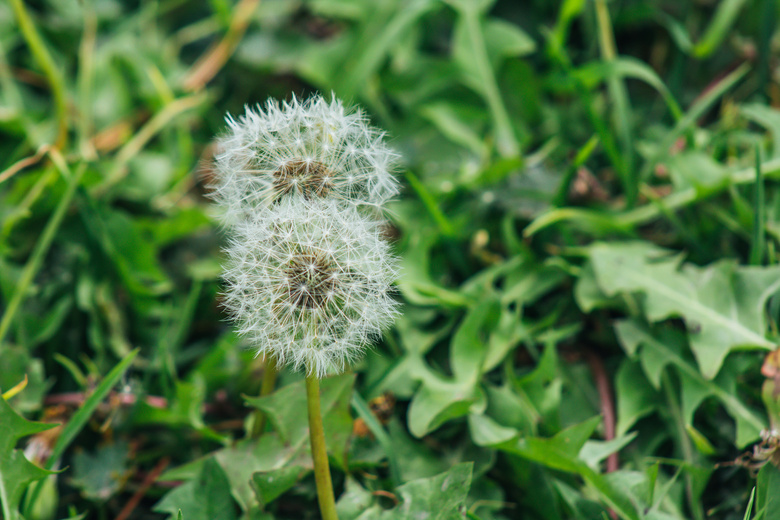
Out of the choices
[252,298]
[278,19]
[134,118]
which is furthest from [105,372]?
[278,19]

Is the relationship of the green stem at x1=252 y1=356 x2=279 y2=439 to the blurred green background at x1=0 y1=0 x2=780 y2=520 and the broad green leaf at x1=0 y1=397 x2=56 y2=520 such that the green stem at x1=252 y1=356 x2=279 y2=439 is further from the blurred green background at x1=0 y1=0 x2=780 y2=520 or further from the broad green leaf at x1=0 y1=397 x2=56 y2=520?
the broad green leaf at x1=0 y1=397 x2=56 y2=520

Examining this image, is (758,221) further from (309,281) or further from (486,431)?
(309,281)

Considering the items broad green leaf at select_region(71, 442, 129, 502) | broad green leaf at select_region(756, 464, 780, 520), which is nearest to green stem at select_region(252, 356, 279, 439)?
broad green leaf at select_region(71, 442, 129, 502)

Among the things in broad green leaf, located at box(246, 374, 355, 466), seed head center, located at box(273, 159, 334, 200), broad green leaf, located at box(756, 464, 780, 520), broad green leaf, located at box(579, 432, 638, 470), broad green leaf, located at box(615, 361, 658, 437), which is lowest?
broad green leaf, located at box(756, 464, 780, 520)

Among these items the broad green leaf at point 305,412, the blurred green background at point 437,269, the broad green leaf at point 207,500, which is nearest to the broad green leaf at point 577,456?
the blurred green background at point 437,269

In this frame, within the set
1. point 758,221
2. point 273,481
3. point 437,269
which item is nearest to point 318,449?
point 273,481

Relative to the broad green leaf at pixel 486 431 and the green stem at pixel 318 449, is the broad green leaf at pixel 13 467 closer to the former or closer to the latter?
the green stem at pixel 318 449
